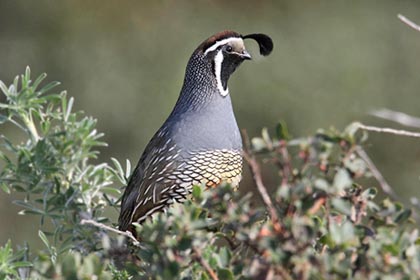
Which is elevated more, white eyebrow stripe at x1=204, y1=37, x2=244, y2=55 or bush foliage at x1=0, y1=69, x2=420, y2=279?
white eyebrow stripe at x1=204, y1=37, x2=244, y2=55

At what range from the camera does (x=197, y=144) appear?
3.88m

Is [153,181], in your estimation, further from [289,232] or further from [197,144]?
[289,232]

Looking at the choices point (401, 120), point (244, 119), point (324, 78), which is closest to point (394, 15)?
point (324, 78)

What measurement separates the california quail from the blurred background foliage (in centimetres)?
400

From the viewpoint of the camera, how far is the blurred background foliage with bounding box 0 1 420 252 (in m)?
8.46

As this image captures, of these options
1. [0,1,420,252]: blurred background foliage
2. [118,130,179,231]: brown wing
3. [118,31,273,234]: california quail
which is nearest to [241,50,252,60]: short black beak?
[118,31,273,234]: california quail

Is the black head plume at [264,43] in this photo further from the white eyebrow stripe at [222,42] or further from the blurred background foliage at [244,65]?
the blurred background foliage at [244,65]

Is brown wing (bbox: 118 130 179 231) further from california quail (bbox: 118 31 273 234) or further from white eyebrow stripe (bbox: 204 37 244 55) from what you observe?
white eyebrow stripe (bbox: 204 37 244 55)

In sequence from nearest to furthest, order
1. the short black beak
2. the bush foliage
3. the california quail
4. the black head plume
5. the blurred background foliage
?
the bush foliage
the california quail
the short black beak
the black head plume
the blurred background foliage

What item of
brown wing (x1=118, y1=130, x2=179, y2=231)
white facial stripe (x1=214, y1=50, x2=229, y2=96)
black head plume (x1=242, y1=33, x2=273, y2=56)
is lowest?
brown wing (x1=118, y1=130, x2=179, y2=231)

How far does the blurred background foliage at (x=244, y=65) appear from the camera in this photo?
846 centimetres

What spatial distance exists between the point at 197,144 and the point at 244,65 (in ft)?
15.3

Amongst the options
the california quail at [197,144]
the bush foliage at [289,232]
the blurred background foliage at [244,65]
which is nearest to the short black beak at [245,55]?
the california quail at [197,144]

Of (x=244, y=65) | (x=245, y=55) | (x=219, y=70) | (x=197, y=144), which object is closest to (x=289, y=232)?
(x=197, y=144)
